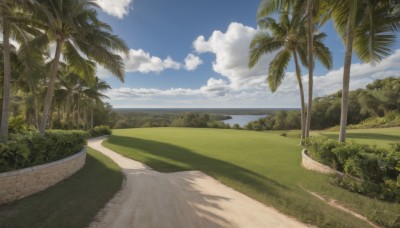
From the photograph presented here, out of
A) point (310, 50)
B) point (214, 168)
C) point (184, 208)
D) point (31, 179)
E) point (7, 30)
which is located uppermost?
point (310, 50)

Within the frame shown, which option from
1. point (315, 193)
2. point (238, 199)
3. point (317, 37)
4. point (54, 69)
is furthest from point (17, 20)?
point (317, 37)

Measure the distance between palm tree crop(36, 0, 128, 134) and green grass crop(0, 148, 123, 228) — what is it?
15.8 feet

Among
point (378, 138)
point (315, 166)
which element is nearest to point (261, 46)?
point (315, 166)

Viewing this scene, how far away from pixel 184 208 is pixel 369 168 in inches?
222

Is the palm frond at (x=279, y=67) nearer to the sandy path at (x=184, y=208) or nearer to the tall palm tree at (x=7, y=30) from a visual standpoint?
the sandy path at (x=184, y=208)

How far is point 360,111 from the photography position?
140ft

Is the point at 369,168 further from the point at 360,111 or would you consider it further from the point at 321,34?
the point at 360,111

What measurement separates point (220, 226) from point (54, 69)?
10329mm

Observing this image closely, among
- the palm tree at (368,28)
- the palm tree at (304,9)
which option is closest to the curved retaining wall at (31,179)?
the palm tree at (368,28)

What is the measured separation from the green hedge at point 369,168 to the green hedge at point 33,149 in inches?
374

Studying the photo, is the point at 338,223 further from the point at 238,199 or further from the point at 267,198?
the point at 238,199

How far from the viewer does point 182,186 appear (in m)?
6.96

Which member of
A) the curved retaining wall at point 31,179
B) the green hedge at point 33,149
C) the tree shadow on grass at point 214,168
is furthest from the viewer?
the tree shadow on grass at point 214,168

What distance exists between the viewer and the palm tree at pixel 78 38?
365 inches
